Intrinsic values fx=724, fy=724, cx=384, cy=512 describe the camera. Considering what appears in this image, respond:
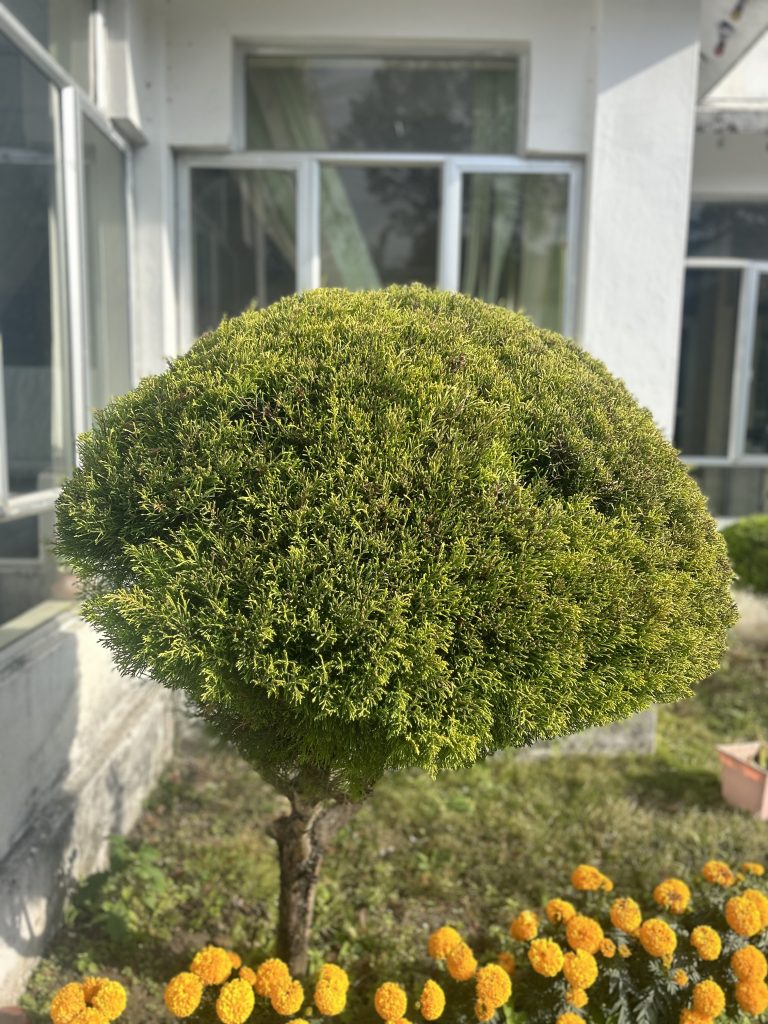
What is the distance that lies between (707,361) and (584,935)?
218 inches

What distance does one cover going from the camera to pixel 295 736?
5.78 ft

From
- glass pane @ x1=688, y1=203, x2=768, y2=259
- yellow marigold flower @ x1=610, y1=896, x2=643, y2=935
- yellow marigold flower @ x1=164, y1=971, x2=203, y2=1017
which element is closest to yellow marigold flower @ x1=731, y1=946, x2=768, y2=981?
yellow marigold flower @ x1=610, y1=896, x2=643, y2=935

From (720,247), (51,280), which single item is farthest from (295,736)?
(720,247)

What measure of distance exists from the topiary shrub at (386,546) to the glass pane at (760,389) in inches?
205

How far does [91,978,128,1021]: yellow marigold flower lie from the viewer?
1.90 metres

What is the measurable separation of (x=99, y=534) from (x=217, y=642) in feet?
1.41

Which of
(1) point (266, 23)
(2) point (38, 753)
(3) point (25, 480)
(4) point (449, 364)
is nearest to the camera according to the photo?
(4) point (449, 364)

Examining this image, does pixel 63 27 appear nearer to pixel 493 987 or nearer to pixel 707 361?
pixel 493 987

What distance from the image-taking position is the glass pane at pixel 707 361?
6.43 m

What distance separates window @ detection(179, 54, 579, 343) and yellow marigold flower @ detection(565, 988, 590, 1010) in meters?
3.67

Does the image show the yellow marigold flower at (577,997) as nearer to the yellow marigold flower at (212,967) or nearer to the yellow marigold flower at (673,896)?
the yellow marigold flower at (673,896)


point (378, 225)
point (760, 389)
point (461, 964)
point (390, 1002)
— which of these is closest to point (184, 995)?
point (390, 1002)

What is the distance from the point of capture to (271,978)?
79.8 inches

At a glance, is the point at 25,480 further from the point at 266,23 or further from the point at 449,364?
the point at 266,23
